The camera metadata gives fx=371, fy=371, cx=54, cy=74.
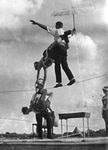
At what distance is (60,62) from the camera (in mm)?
5969

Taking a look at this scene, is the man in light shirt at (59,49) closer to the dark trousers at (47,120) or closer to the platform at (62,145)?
the dark trousers at (47,120)

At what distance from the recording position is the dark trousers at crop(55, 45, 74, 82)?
19.3 ft

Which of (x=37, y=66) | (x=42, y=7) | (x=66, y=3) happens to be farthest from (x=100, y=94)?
(x=42, y=7)

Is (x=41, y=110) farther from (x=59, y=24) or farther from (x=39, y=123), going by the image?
(x=59, y=24)

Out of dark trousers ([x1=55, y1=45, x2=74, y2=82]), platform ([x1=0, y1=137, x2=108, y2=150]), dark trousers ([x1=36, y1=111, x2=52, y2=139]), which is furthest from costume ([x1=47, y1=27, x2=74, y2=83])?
platform ([x1=0, y1=137, x2=108, y2=150])

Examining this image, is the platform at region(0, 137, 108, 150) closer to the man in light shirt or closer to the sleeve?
the man in light shirt

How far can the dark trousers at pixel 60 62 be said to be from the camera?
5871 mm

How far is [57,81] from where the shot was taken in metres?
6.01

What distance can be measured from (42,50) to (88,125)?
1670 millimetres

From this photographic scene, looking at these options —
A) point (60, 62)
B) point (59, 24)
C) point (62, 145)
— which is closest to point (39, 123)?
point (60, 62)

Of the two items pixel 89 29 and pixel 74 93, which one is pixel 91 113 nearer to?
pixel 74 93

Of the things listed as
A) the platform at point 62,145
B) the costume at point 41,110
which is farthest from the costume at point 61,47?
the platform at point 62,145

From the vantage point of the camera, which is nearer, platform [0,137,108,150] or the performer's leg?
platform [0,137,108,150]

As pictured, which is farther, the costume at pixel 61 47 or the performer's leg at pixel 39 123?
the costume at pixel 61 47
